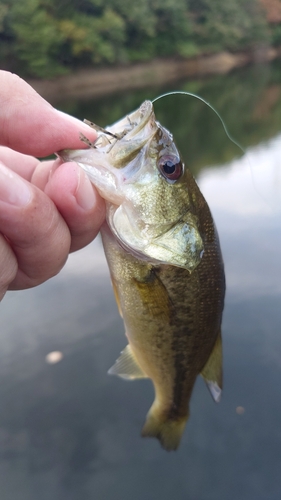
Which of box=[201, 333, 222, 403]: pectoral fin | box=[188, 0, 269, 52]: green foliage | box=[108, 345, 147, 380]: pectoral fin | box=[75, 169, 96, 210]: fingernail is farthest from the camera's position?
box=[188, 0, 269, 52]: green foliage

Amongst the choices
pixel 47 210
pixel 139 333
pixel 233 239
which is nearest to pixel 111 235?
pixel 47 210

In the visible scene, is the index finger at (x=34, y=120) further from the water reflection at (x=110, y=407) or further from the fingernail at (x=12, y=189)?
the water reflection at (x=110, y=407)

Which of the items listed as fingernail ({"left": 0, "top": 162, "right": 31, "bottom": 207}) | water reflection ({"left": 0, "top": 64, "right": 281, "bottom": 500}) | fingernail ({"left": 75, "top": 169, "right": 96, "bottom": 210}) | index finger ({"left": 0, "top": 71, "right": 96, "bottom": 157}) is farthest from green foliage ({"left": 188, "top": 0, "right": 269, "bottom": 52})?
fingernail ({"left": 0, "top": 162, "right": 31, "bottom": 207})

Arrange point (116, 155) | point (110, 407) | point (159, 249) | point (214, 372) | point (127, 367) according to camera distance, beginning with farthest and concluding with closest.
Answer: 1. point (110, 407)
2. point (127, 367)
3. point (214, 372)
4. point (159, 249)
5. point (116, 155)

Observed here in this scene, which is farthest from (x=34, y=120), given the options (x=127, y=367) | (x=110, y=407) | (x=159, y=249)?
(x=110, y=407)

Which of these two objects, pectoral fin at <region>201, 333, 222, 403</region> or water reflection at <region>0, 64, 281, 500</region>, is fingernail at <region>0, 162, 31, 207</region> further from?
water reflection at <region>0, 64, 281, 500</region>

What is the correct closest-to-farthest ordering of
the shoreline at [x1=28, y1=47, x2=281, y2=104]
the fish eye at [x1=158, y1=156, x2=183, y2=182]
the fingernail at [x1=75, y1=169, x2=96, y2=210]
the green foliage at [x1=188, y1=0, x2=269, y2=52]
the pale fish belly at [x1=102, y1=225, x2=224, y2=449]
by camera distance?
the fingernail at [x1=75, y1=169, x2=96, y2=210] → the fish eye at [x1=158, y1=156, x2=183, y2=182] → the pale fish belly at [x1=102, y1=225, x2=224, y2=449] → the shoreline at [x1=28, y1=47, x2=281, y2=104] → the green foliage at [x1=188, y1=0, x2=269, y2=52]

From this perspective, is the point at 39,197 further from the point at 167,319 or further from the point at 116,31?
the point at 116,31
